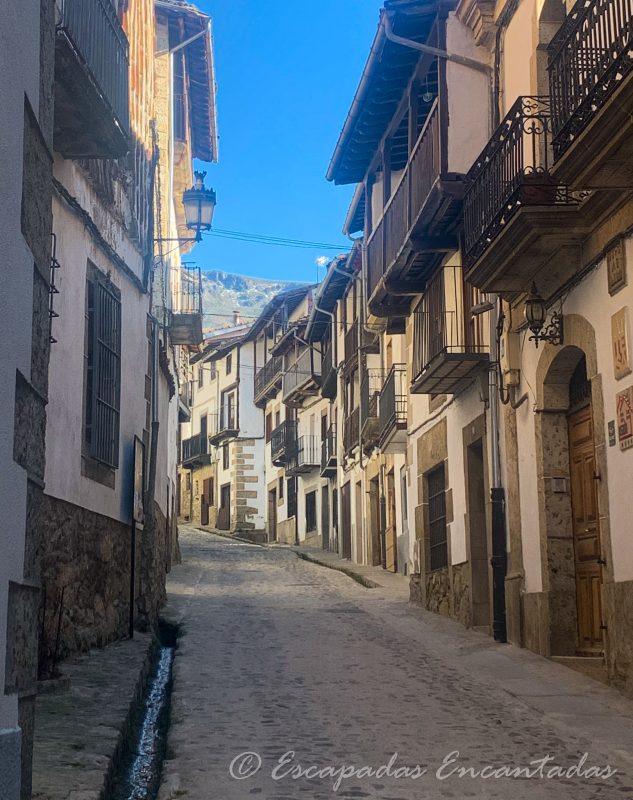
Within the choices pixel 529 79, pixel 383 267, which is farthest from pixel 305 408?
pixel 529 79

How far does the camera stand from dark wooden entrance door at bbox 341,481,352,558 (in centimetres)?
2856

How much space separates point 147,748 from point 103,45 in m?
5.86

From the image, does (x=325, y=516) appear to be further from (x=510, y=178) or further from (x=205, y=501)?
(x=510, y=178)

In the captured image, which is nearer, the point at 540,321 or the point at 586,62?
the point at 586,62

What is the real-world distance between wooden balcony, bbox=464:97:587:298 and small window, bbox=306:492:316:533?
2558 cm

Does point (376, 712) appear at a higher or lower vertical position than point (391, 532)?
lower

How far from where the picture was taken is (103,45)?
9242 mm

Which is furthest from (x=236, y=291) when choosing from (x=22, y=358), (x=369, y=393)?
(x=22, y=358)

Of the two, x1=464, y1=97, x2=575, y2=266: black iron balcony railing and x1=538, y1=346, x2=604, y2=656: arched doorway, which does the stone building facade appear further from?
x1=538, y1=346, x2=604, y2=656: arched doorway

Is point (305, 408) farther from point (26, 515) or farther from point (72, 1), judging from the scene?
point (26, 515)

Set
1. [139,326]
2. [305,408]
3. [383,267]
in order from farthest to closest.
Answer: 1. [305,408]
2. [383,267]
3. [139,326]

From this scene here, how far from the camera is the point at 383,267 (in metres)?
15.1

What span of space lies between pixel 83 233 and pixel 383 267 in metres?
5.96

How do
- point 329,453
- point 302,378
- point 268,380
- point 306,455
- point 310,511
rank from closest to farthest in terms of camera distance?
point 329,453
point 302,378
point 306,455
point 310,511
point 268,380
